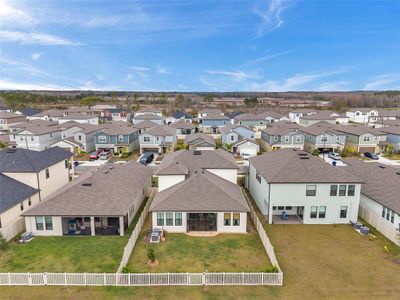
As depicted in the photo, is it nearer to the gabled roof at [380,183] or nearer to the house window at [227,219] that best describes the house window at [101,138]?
the house window at [227,219]

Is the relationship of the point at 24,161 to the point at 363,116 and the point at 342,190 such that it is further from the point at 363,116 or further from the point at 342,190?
the point at 363,116

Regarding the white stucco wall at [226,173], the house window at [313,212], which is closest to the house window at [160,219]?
the white stucco wall at [226,173]

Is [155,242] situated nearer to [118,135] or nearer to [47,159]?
[47,159]

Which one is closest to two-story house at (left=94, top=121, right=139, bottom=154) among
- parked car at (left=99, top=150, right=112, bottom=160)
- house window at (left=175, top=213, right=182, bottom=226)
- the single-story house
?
parked car at (left=99, top=150, right=112, bottom=160)

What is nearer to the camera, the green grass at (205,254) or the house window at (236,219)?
the green grass at (205,254)

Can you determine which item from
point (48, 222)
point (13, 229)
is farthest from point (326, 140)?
point (13, 229)

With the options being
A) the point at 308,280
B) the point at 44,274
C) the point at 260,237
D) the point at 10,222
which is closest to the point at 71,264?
the point at 44,274

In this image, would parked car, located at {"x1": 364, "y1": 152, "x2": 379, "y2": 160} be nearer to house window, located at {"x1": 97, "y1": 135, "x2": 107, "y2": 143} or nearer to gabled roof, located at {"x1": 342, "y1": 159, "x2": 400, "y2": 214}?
gabled roof, located at {"x1": 342, "y1": 159, "x2": 400, "y2": 214}
